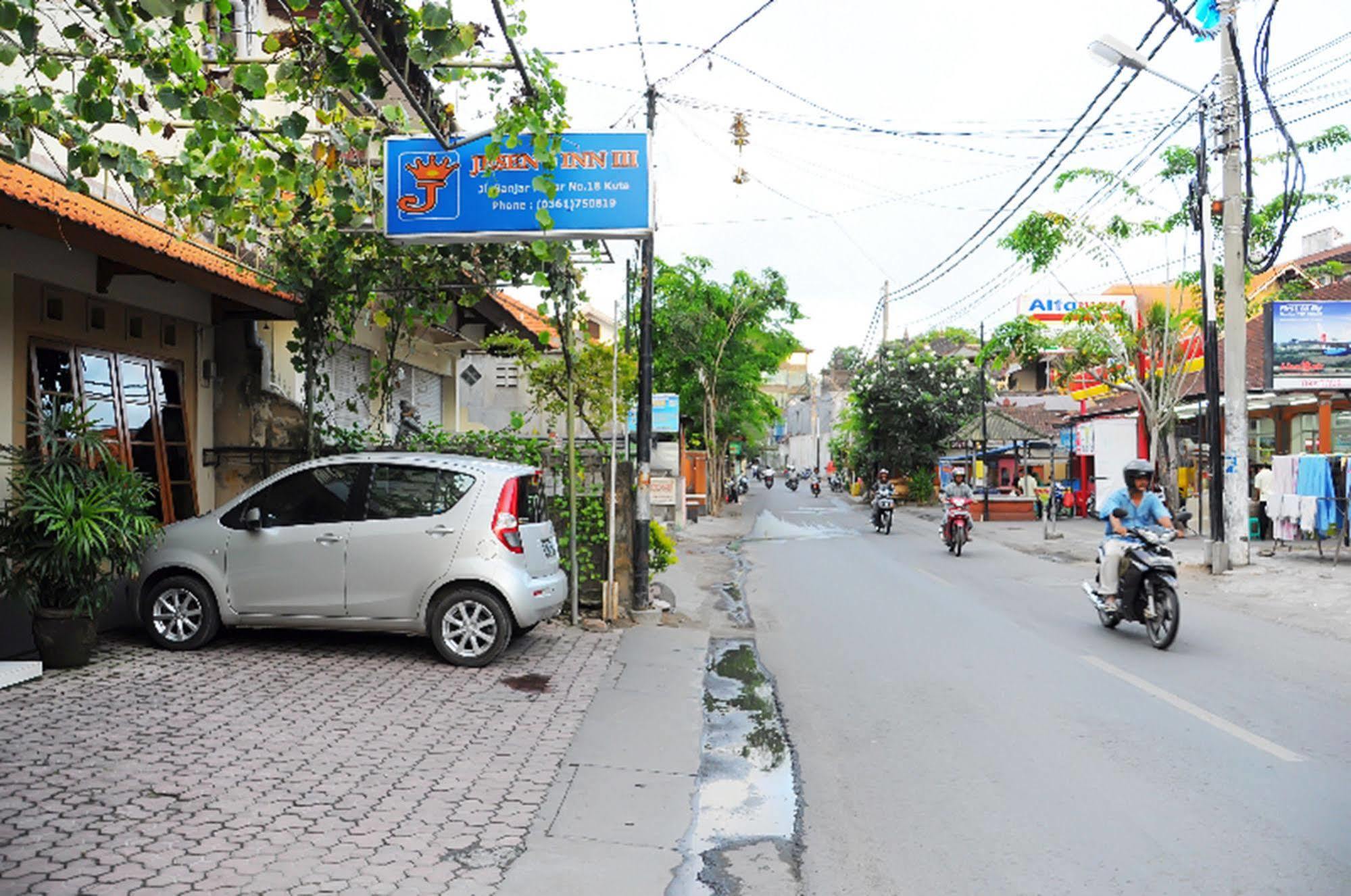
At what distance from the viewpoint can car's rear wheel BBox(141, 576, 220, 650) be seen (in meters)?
8.87

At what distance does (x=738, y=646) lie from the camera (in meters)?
10.9

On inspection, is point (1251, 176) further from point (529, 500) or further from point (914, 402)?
point (914, 402)

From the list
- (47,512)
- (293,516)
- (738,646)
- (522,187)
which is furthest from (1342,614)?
(47,512)

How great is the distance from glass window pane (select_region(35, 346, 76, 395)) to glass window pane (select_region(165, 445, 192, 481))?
166cm

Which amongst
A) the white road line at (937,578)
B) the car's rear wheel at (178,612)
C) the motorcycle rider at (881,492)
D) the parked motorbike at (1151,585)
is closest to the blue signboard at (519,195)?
the car's rear wheel at (178,612)

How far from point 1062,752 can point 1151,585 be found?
176 inches

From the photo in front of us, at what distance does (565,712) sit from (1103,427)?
77.4 feet

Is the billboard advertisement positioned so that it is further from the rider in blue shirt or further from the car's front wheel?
the car's front wheel

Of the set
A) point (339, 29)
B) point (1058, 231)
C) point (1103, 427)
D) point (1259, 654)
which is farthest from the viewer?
point (1103, 427)

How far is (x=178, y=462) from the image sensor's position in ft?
36.8

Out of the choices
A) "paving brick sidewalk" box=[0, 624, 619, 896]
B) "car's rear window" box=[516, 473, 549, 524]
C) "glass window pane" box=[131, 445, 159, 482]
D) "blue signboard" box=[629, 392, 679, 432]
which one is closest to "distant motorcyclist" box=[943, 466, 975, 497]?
"blue signboard" box=[629, 392, 679, 432]

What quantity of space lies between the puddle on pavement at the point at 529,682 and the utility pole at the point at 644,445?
3385mm

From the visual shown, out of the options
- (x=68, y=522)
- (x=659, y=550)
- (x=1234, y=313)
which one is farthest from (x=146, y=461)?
(x=1234, y=313)

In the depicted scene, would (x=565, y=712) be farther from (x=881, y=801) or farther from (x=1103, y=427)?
(x=1103, y=427)
